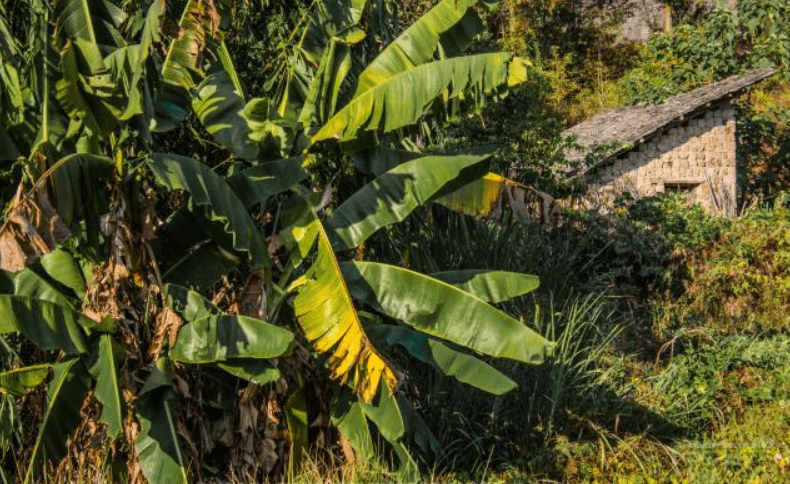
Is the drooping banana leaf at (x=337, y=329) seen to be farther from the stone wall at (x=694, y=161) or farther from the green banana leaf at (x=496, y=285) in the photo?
the stone wall at (x=694, y=161)

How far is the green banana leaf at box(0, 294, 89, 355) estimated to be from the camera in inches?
262

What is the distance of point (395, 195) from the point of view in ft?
25.4

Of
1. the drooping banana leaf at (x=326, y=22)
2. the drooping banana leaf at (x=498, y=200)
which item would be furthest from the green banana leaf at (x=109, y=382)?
the drooping banana leaf at (x=326, y=22)

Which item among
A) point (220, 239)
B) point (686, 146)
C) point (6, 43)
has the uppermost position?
point (6, 43)

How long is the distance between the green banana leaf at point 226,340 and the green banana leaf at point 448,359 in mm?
1106

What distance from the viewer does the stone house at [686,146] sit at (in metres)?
20.8

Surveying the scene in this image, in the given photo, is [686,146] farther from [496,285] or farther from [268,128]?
[268,128]

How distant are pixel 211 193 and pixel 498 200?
8.20 feet

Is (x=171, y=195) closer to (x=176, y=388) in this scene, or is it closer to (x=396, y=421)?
(x=176, y=388)

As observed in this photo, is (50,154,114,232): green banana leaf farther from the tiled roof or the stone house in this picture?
the stone house

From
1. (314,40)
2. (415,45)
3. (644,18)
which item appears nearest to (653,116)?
(314,40)

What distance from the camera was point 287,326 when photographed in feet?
27.8

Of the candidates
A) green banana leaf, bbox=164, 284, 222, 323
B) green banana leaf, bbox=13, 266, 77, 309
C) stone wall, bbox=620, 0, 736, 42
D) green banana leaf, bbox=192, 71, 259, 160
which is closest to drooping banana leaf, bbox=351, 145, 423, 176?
green banana leaf, bbox=192, 71, 259, 160

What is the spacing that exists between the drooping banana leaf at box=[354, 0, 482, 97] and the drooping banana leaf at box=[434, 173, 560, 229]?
1067 millimetres
